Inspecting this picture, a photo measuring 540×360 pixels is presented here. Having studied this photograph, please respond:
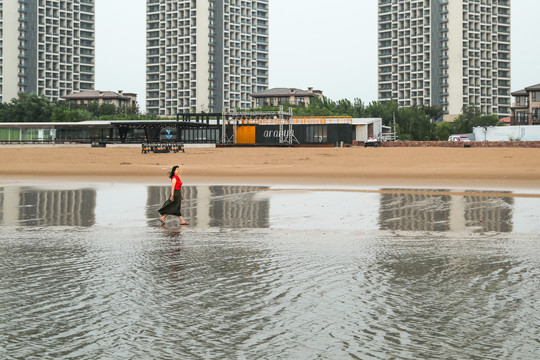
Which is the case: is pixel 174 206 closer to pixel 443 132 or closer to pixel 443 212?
pixel 443 212

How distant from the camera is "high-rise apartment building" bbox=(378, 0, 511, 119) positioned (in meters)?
184

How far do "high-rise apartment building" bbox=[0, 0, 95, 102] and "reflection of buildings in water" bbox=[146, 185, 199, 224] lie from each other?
17021 centimetres

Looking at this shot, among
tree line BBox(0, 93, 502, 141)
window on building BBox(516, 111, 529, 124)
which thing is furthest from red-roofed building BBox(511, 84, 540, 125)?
tree line BBox(0, 93, 502, 141)

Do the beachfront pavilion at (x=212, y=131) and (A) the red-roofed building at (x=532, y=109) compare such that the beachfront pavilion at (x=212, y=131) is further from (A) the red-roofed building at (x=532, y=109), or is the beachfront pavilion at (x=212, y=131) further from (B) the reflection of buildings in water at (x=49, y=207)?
(A) the red-roofed building at (x=532, y=109)

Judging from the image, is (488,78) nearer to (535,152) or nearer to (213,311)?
(535,152)

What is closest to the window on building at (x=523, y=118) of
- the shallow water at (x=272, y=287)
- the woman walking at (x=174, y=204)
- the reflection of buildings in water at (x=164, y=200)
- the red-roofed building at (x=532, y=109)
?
the red-roofed building at (x=532, y=109)

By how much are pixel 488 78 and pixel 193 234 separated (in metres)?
186

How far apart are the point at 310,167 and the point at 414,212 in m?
26.8

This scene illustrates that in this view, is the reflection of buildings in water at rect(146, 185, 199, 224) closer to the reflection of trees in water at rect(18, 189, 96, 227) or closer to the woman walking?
the woman walking

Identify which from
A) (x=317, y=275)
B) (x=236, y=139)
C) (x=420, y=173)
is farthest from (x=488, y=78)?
(x=317, y=275)

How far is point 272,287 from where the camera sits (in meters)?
8.96

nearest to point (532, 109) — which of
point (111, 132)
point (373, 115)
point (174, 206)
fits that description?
point (373, 115)

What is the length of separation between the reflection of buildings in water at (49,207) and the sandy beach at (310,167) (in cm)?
924

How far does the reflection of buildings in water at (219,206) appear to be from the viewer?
18.2 metres
